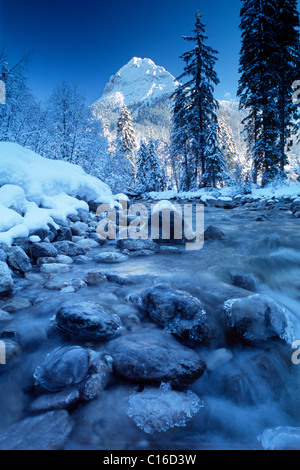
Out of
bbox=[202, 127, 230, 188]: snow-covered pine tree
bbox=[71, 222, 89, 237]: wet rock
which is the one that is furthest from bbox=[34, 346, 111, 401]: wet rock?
bbox=[202, 127, 230, 188]: snow-covered pine tree

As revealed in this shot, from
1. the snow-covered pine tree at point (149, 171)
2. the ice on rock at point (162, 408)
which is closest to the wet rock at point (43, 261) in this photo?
the ice on rock at point (162, 408)

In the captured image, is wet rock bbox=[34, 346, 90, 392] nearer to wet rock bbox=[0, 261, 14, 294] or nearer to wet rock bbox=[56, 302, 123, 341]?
wet rock bbox=[56, 302, 123, 341]

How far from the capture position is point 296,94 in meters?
15.4

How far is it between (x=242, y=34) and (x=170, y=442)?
22218 mm

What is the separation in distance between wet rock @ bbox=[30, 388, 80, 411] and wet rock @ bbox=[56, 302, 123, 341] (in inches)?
21.1

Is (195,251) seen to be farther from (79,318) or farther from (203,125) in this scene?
(203,125)

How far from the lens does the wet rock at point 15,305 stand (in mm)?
2361

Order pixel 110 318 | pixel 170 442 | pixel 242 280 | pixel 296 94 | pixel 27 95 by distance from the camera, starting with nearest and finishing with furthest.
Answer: pixel 170 442 < pixel 110 318 < pixel 242 280 < pixel 27 95 < pixel 296 94

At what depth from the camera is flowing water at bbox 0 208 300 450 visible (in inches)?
51.0

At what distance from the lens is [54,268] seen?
136 inches

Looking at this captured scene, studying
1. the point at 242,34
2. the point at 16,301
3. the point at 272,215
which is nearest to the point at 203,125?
the point at 242,34

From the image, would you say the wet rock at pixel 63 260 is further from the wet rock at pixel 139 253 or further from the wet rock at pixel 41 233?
the wet rock at pixel 139 253

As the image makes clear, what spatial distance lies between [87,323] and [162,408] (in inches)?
35.2
